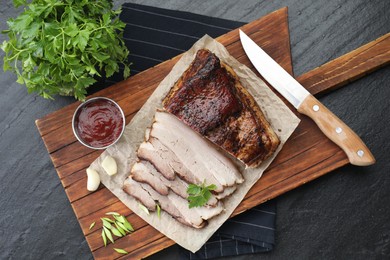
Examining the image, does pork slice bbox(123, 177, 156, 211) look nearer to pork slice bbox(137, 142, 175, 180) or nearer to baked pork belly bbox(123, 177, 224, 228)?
baked pork belly bbox(123, 177, 224, 228)

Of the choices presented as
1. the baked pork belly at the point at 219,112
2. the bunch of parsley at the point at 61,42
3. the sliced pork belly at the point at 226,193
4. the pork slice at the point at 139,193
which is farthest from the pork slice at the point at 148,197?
the bunch of parsley at the point at 61,42

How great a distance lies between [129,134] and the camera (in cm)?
412

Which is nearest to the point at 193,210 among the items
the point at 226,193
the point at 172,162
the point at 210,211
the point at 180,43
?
the point at 210,211

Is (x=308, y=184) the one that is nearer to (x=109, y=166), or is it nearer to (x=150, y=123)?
(x=150, y=123)

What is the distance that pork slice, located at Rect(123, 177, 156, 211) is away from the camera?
4.02 m

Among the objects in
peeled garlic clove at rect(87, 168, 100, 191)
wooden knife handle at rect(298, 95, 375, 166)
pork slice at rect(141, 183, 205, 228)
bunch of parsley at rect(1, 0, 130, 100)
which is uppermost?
bunch of parsley at rect(1, 0, 130, 100)

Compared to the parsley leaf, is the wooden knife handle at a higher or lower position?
higher

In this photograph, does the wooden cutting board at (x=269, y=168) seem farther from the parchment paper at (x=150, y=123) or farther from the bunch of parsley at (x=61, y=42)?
the bunch of parsley at (x=61, y=42)

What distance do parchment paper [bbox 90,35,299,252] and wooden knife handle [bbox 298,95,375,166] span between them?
167mm

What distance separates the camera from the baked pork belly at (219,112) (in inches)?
149

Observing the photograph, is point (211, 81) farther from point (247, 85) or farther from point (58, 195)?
point (58, 195)

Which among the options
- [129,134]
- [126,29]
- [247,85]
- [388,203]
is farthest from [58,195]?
[388,203]

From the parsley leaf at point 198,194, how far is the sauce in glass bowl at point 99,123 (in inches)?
29.7

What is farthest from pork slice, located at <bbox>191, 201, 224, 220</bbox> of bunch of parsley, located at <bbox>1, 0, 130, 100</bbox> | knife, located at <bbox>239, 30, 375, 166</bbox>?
bunch of parsley, located at <bbox>1, 0, 130, 100</bbox>
